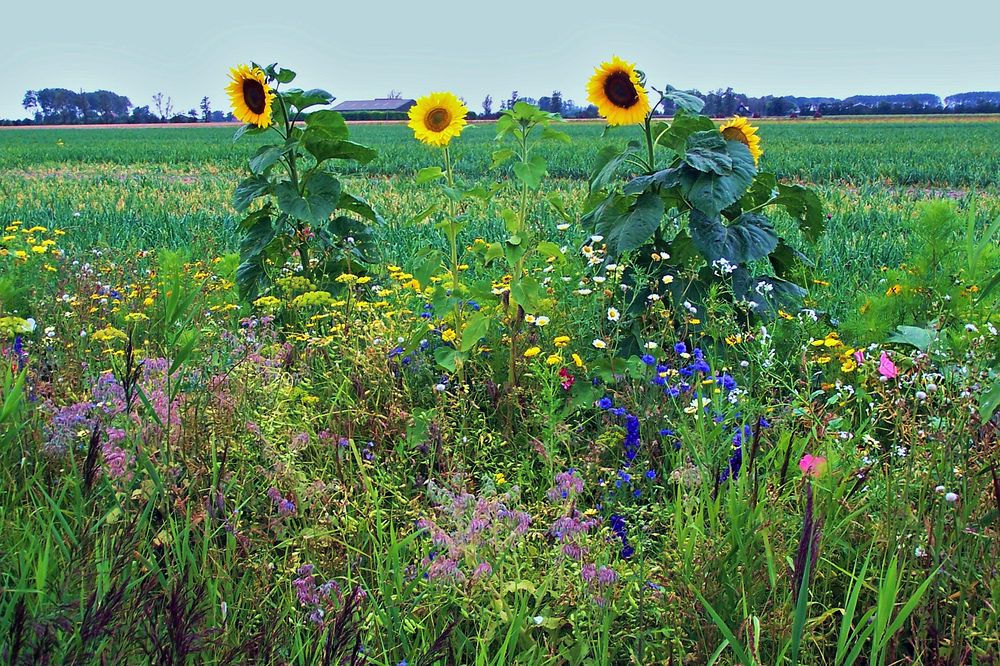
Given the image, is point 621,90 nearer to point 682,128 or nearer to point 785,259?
point 682,128

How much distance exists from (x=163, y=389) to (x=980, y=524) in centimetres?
215

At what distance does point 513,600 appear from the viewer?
1.86m

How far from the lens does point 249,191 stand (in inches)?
160

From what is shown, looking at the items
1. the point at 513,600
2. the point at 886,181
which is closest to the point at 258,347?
the point at 513,600

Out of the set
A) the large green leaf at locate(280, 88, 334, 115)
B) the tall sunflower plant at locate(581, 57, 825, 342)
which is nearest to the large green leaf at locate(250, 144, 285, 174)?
the large green leaf at locate(280, 88, 334, 115)

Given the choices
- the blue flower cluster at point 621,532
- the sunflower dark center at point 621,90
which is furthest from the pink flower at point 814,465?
the sunflower dark center at point 621,90

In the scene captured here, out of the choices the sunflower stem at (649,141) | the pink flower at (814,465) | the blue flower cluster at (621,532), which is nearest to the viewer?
the pink flower at (814,465)

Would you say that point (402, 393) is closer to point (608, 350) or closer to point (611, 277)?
point (608, 350)

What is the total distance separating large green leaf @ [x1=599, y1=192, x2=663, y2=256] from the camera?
10.3 ft

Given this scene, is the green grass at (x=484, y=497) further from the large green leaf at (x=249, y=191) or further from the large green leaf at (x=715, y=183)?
the large green leaf at (x=249, y=191)

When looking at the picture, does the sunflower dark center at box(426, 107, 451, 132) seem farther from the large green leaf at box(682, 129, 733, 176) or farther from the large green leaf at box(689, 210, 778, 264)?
the large green leaf at box(689, 210, 778, 264)

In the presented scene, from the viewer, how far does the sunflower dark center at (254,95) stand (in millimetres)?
3875

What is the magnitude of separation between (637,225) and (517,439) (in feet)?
3.22

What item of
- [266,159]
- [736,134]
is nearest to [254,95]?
[266,159]
